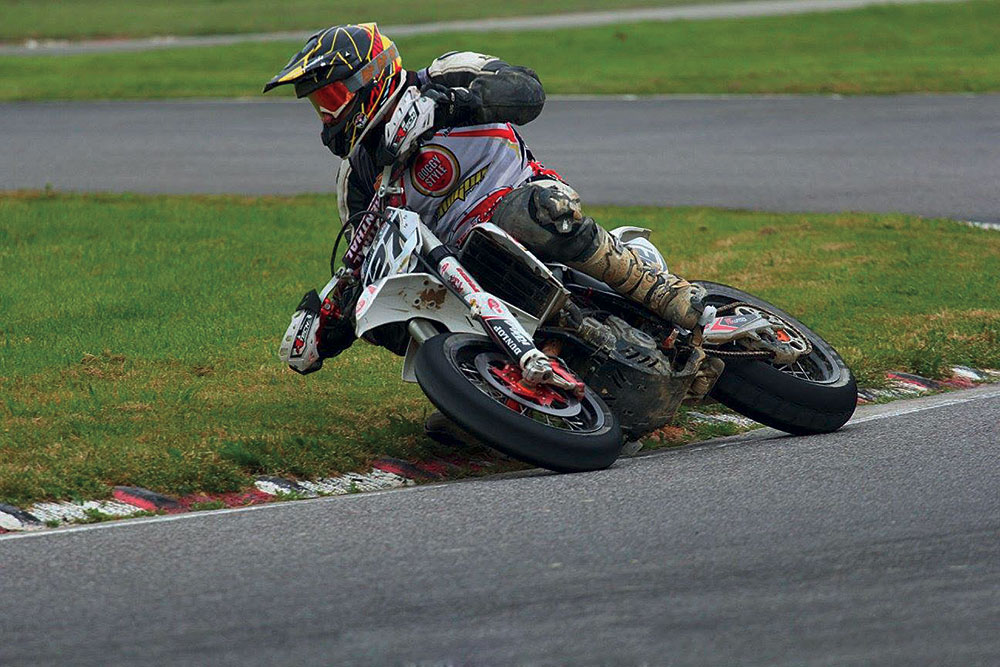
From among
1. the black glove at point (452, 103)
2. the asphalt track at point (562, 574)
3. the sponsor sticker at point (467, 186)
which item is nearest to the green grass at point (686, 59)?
Answer: the sponsor sticker at point (467, 186)

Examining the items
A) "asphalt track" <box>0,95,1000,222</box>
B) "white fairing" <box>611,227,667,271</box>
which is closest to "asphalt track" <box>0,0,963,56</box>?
"asphalt track" <box>0,95,1000,222</box>

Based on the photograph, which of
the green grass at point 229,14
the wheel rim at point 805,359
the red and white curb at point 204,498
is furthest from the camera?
the green grass at point 229,14

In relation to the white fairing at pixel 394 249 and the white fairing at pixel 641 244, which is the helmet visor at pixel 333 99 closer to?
the white fairing at pixel 394 249

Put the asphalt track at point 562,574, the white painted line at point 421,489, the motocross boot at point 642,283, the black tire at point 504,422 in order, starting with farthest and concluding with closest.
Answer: the motocross boot at point 642,283
the black tire at point 504,422
the white painted line at point 421,489
the asphalt track at point 562,574

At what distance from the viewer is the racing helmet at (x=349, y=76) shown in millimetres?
6555

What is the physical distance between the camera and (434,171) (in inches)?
266

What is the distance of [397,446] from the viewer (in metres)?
6.77

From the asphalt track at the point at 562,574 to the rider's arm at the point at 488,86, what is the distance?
1541 mm

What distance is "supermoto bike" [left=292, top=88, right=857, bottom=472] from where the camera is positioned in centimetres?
613

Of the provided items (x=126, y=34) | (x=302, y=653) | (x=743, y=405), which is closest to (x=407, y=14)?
(x=126, y=34)

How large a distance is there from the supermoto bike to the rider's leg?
0.37 ft

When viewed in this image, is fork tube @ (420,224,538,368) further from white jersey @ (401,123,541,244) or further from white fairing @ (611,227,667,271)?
white fairing @ (611,227,667,271)

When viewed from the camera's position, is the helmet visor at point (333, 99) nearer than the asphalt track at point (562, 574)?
No

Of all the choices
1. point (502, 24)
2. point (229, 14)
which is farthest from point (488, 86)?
point (229, 14)
